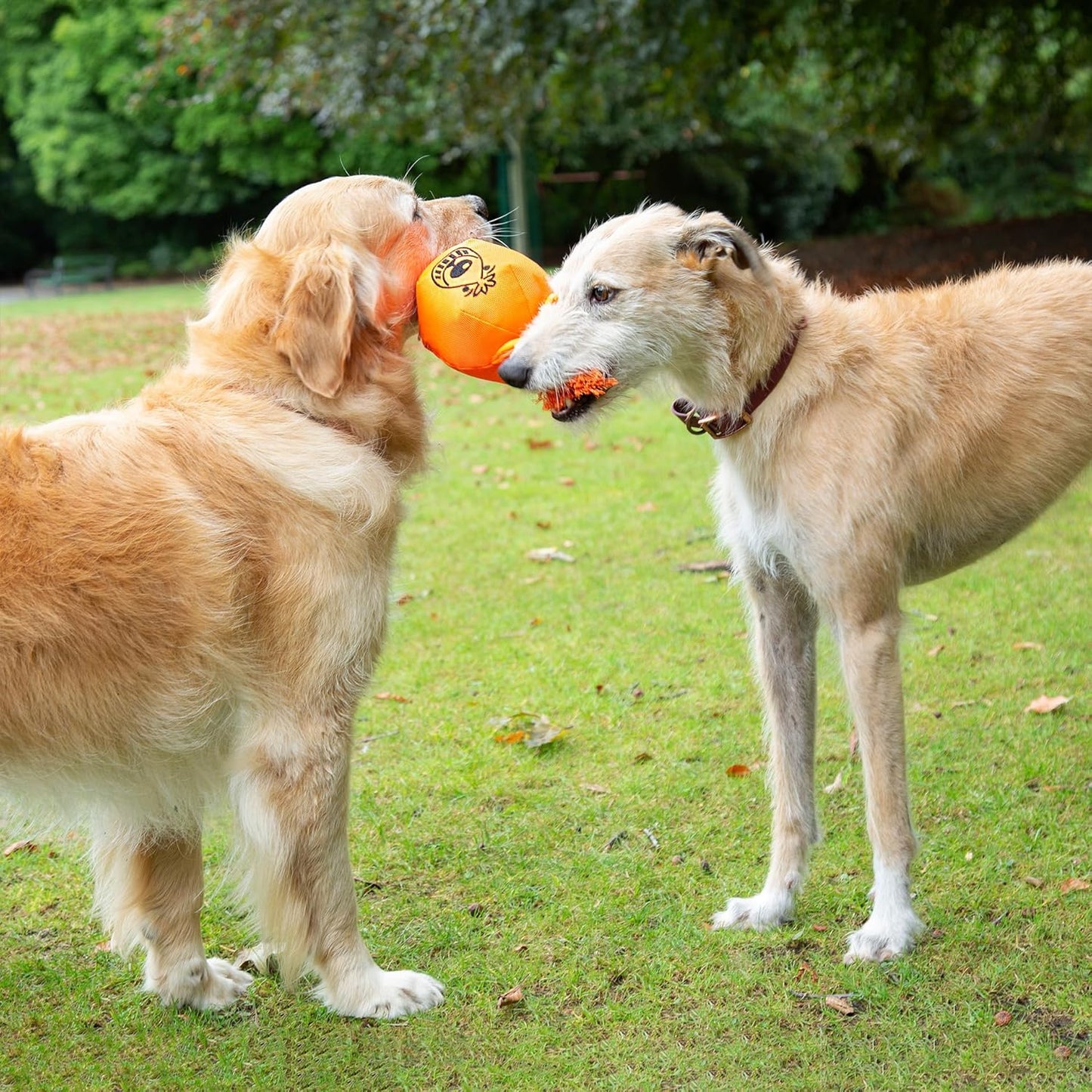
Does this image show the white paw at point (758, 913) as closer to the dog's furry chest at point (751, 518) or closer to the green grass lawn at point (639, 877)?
the green grass lawn at point (639, 877)

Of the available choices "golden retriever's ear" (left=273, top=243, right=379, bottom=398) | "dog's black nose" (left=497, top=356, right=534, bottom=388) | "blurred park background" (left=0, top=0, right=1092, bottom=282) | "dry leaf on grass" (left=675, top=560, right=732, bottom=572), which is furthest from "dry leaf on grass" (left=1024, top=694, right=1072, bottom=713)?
"blurred park background" (left=0, top=0, right=1092, bottom=282)

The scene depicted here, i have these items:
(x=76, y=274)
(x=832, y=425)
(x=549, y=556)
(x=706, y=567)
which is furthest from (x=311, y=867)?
(x=76, y=274)

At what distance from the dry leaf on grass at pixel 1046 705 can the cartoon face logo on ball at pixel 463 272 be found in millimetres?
3040

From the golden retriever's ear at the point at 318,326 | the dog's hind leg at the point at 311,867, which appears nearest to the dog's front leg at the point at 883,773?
the dog's hind leg at the point at 311,867

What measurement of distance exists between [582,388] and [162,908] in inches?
81.5

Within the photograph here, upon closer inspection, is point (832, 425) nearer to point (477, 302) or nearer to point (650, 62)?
point (477, 302)

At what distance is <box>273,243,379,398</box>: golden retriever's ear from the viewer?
3.40 metres

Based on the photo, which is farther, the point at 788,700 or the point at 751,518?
the point at 788,700

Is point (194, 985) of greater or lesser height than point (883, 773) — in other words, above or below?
below

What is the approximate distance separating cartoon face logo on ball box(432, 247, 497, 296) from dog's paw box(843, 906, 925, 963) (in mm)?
2260

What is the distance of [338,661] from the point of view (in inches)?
131

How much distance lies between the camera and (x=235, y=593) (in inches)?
125

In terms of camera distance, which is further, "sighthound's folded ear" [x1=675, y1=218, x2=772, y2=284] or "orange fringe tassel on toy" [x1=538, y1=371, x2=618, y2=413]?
"orange fringe tassel on toy" [x1=538, y1=371, x2=618, y2=413]

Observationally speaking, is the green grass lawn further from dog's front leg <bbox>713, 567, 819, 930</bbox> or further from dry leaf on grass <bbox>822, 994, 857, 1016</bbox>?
Result: dog's front leg <bbox>713, 567, 819, 930</bbox>
